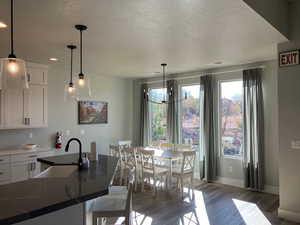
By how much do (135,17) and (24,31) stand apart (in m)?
1.58

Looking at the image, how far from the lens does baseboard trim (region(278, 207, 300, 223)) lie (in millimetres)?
3441

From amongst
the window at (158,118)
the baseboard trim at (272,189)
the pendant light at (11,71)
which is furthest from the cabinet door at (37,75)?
the baseboard trim at (272,189)

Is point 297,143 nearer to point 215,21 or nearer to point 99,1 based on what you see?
point 215,21

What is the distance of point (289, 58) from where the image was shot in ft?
11.4

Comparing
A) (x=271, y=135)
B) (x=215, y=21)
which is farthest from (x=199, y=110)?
(x=215, y=21)

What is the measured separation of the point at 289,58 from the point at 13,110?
5156 millimetres

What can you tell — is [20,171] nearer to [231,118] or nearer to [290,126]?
[231,118]

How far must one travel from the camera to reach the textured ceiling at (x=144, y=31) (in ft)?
7.64

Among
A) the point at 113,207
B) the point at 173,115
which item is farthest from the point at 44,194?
the point at 173,115

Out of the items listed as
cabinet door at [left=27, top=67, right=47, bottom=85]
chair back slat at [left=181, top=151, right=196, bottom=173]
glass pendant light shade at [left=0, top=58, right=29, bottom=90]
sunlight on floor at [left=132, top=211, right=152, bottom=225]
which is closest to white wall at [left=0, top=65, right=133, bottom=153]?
cabinet door at [left=27, top=67, right=47, bottom=85]

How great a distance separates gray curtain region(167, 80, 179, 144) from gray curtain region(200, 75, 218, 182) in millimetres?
853

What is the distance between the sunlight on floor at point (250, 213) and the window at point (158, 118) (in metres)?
2.99

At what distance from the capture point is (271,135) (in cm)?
482

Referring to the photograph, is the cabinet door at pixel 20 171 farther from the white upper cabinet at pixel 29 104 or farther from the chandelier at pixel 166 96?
the chandelier at pixel 166 96
